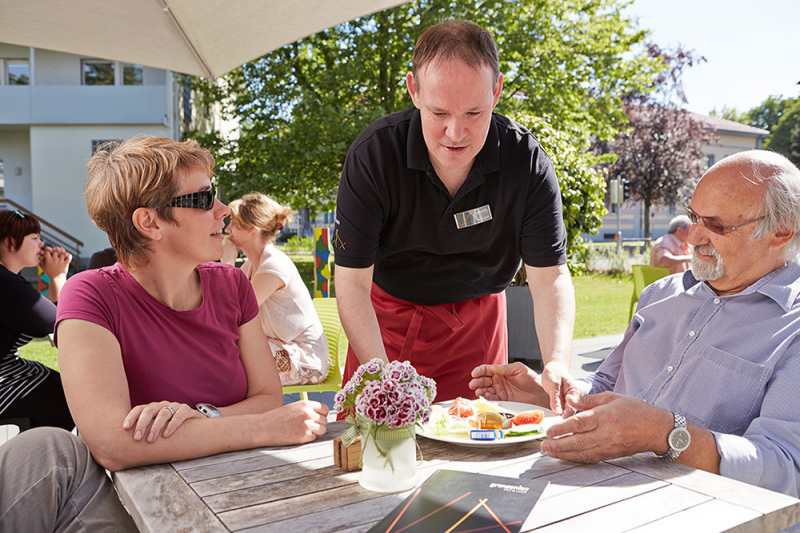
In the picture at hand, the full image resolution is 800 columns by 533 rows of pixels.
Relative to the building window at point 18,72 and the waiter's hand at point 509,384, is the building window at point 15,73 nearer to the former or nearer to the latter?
the building window at point 18,72

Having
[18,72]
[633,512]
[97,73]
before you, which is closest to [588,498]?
[633,512]

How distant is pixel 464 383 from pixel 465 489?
4.36 feet

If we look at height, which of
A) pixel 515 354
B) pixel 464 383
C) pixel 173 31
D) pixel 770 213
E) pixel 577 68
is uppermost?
pixel 577 68

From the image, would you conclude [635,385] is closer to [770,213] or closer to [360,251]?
[770,213]

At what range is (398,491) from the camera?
1.33 m

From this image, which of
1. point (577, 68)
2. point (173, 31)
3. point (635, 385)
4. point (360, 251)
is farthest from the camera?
point (577, 68)

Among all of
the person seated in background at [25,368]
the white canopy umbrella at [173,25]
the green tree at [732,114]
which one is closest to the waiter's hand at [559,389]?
the white canopy umbrella at [173,25]

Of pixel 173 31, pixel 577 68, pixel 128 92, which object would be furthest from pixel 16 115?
pixel 173 31

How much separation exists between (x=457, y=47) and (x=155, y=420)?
53.2 inches

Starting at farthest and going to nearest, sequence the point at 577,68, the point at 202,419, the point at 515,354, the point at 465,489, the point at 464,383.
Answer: the point at 577,68 < the point at 515,354 < the point at 464,383 < the point at 202,419 < the point at 465,489

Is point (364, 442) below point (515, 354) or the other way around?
the other way around

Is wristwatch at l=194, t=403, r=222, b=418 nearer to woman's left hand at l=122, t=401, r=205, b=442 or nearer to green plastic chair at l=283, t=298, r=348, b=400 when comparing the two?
woman's left hand at l=122, t=401, r=205, b=442

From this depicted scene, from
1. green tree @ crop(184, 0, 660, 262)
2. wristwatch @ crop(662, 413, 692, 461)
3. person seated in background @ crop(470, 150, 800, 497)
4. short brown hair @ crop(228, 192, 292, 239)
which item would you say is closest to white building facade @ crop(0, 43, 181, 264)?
green tree @ crop(184, 0, 660, 262)

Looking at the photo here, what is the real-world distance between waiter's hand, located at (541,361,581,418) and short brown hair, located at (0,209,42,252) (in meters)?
3.18
